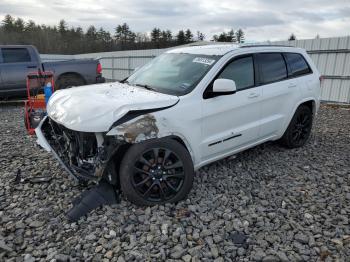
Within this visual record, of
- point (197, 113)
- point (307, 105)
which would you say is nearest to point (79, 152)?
point (197, 113)

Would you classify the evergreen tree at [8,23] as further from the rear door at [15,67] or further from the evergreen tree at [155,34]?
the rear door at [15,67]

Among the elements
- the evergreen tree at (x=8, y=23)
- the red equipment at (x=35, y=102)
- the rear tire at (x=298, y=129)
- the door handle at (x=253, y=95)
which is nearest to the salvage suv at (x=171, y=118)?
the door handle at (x=253, y=95)

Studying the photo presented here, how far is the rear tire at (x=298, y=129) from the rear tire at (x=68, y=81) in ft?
25.7

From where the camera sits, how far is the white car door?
3877 mm

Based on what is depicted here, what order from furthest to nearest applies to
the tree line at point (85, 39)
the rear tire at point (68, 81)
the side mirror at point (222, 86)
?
the tree line at point (85, 39)
the rear tire at point (68, 81)
the side mirror at point (222, 86)

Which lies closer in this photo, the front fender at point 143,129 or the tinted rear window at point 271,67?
the front fender at point 143,129

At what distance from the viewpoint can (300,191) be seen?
405cm

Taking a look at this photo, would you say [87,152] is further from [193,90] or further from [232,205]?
[232,205]

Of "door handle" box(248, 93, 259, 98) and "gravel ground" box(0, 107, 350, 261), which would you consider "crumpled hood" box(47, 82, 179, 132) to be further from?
"door handle" box(248, 93, 259, 98)

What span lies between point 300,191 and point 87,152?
2.72 m

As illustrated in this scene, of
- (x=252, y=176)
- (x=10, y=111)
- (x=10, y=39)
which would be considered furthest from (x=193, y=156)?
(x=10, y=39)

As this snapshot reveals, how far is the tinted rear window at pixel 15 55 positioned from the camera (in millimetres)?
10365

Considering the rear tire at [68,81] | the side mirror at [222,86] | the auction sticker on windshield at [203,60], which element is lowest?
the rear tire at [68,81]

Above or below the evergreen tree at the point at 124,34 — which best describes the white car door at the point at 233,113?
below
